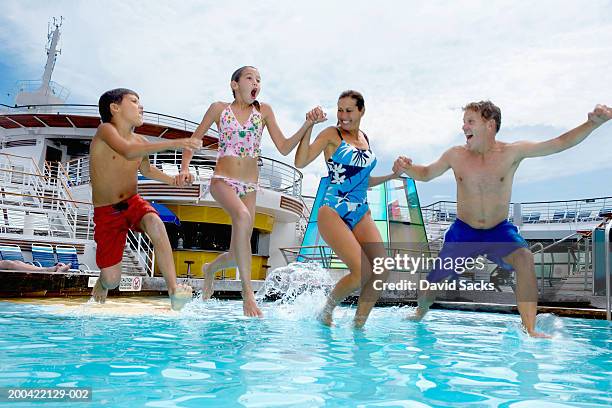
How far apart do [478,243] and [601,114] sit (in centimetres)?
135

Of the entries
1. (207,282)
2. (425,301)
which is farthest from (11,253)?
(425,301)

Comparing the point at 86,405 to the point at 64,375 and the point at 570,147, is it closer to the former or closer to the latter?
the point at 64,375

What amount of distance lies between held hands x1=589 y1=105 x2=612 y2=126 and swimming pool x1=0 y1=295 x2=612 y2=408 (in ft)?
5.44

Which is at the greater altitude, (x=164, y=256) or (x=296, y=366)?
(x=164, y=256)

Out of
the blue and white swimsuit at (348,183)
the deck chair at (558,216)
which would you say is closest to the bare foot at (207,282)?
the blue and white swimsuit at (348,183)

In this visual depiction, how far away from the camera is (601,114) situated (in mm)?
3848

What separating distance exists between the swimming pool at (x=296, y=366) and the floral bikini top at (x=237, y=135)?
1692 millimetres

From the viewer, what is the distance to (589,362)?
3094mm

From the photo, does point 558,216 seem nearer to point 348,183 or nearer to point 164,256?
point 348,183

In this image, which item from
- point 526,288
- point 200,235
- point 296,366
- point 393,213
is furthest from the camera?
point 200,235

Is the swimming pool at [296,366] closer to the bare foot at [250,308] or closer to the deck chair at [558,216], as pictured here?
the bare foot at [250,308]

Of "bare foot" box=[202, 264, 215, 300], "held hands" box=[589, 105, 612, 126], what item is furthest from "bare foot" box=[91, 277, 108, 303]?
"held hands" box=[589, 105, 612, 126]

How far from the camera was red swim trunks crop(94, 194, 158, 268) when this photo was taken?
4402 mm

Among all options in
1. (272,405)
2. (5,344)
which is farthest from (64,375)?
(5,344)
